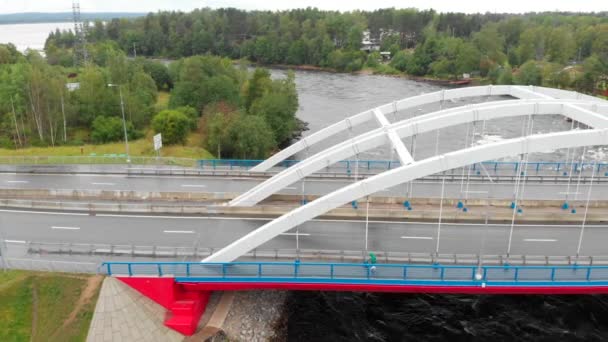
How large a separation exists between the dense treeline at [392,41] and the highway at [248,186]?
76091 mm

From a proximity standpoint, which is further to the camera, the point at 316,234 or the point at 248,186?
the point at 248,186

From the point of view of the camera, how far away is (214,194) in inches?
1396

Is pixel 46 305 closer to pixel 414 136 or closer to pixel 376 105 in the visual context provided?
pixel 414 136

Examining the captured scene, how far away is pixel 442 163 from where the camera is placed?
23812 mm

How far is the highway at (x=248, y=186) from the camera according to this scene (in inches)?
1447

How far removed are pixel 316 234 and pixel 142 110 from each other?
4822 cm

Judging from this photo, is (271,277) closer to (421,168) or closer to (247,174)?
(421,168)

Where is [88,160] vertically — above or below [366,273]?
above

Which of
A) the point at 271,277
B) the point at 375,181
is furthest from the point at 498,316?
the point at 271,277

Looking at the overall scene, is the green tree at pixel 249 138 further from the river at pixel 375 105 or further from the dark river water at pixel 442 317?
the dark river water at pixel 442 317

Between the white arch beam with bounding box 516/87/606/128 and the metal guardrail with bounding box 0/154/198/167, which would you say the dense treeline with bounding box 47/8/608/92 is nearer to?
the white arch beam with bounding box 516/87/606/128

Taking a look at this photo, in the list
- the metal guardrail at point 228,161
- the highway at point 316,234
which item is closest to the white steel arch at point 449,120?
the highway at point 316,234

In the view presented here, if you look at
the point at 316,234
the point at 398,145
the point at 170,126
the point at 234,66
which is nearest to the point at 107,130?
the point at 170,126

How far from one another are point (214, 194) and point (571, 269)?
22872mm
